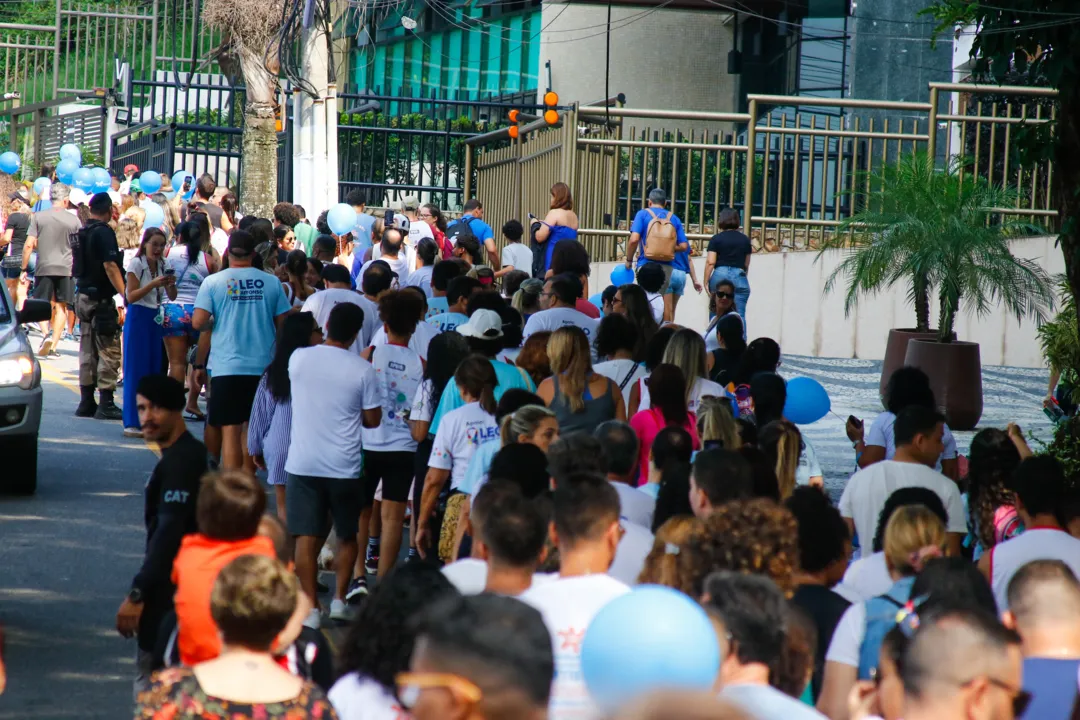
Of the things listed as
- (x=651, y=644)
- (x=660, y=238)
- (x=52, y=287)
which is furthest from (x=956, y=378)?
(x=651, y=644)

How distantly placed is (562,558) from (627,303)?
5.31 metres

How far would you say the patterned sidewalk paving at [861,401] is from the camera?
12805 mm

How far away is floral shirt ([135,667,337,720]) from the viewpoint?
3.54m

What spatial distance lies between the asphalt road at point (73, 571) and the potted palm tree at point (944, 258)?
22.4 ft

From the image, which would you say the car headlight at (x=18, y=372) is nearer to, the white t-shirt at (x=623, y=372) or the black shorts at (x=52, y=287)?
the white t-shirt at (x=623, y=372)

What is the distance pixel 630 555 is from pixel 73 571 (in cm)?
459

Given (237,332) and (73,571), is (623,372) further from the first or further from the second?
(73,571)

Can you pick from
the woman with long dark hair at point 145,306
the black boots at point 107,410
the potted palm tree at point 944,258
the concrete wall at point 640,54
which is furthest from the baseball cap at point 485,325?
the concrete wall at point 640,54

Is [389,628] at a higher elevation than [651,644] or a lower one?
lower

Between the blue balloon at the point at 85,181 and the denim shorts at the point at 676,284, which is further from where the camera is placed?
the blue balloon at the point at 85,181

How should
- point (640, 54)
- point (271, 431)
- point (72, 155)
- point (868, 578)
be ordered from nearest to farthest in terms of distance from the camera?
1. point (868, 578)
2. point (271, 431)
3. point (72, 155)
4. point (640, 54)

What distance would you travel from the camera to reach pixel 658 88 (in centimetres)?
3372

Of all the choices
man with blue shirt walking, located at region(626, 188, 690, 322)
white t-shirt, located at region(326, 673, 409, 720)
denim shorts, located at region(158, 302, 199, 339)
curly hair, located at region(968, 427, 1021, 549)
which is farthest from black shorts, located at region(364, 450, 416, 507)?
man with blue shirt walking, located at region(626, 188, 690, 322)

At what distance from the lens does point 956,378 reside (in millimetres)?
13906
